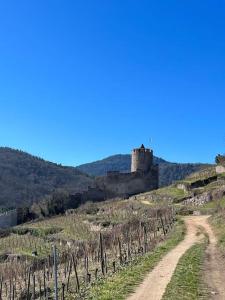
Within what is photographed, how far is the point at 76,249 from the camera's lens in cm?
3269

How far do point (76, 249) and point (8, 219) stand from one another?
129 ft

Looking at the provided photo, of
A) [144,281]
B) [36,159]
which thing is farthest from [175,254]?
[36,159]

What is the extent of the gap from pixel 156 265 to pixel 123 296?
493 centimetres

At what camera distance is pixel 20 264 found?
3120 centimetres

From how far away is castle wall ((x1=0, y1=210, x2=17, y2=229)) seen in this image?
2721 inches

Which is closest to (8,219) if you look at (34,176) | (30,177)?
(30,177)

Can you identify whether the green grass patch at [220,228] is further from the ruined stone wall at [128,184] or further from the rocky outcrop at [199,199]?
the ruined stone wall at [128,184]

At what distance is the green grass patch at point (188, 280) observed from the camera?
15.9 m

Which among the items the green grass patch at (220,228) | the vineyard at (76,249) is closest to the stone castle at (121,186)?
the vineyard at (76,249)

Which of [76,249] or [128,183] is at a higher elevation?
Result: [128,183]

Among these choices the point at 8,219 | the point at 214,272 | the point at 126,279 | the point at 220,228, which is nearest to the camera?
the point at 126,279

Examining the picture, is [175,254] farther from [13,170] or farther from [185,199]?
[13,170]

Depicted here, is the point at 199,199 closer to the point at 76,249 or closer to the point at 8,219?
the point at 76,249

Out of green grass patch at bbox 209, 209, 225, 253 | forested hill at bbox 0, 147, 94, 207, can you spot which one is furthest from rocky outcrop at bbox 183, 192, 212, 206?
forested hill at bbox 0, 147, 94, 207
